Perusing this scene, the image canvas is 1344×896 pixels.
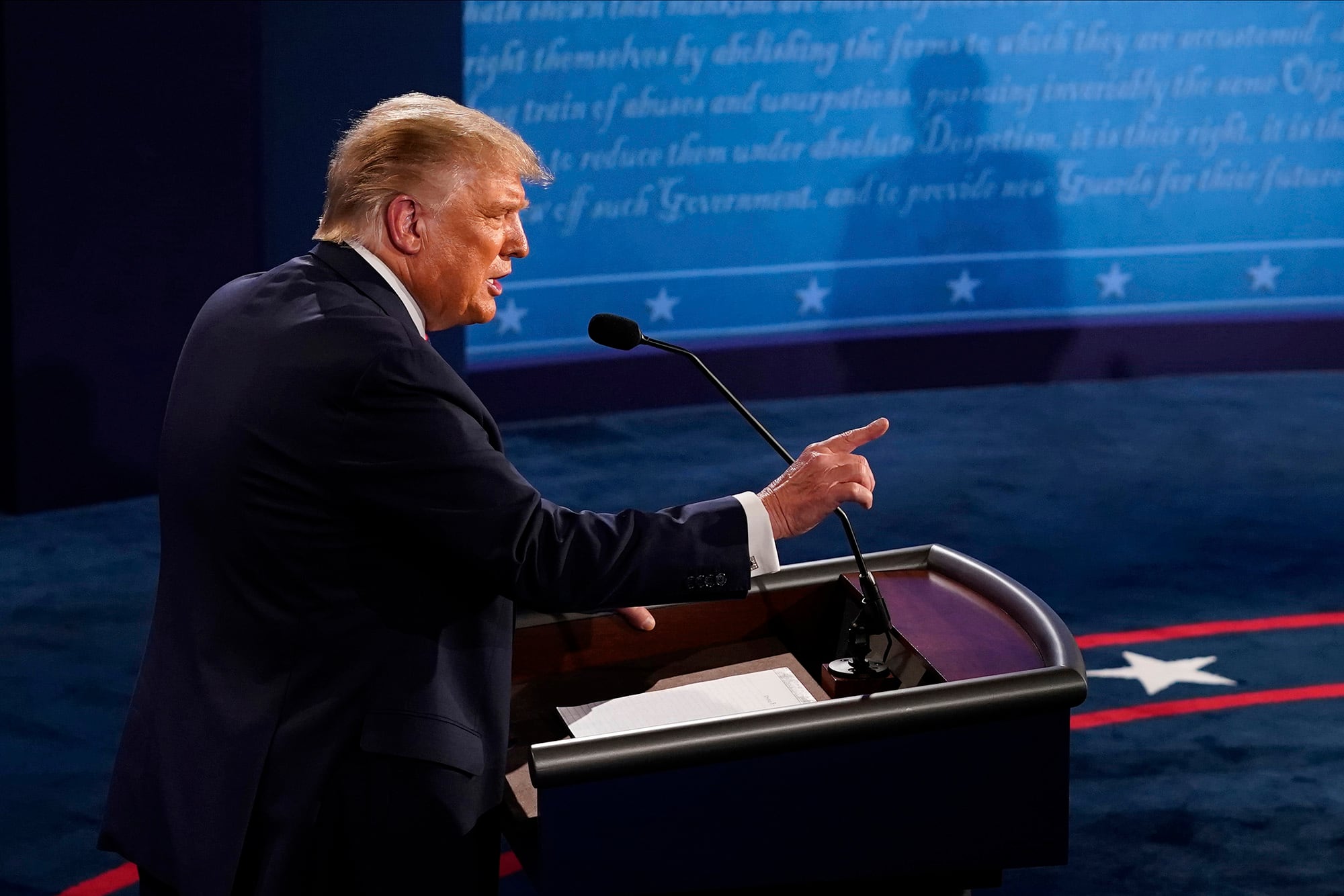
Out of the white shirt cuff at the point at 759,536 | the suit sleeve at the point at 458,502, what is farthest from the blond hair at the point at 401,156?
the white shirt cuff at the point at 759,536

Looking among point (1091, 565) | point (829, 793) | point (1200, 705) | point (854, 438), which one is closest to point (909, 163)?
point (1091, 565)

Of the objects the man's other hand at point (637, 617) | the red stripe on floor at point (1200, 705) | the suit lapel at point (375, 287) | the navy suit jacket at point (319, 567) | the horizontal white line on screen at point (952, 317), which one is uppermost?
the suit lapel at point (375, 287)

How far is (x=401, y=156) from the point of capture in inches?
→ 69.5

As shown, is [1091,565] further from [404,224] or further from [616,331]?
[404,224]

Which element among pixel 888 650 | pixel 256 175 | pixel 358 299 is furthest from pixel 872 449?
pixel 358 299

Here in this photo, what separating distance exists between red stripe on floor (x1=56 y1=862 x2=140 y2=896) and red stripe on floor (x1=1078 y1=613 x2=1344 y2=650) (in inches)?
94.3

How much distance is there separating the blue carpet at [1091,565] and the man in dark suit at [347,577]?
Result: 4.62ft

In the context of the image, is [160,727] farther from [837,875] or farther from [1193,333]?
[1193,333]

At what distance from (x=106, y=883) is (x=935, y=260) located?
4967mm

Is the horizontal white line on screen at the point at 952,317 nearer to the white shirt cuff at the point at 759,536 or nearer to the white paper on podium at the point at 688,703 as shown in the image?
the white paper on podium at the point at 688,703

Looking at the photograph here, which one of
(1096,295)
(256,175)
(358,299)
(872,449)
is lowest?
(872,449)

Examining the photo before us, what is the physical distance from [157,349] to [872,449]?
268 cm

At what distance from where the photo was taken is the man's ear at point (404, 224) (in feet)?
5.82

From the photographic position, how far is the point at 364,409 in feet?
5.46
